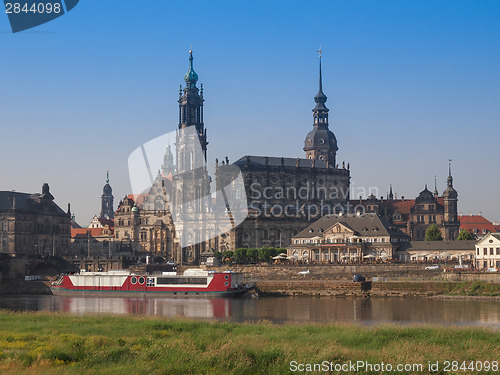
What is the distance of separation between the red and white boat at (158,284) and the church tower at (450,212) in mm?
53370

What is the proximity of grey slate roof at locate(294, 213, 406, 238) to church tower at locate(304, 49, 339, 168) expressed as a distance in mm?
38338

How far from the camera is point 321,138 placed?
518ft

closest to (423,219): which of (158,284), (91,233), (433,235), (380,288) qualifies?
(433,235)

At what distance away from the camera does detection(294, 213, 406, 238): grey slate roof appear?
112 meters

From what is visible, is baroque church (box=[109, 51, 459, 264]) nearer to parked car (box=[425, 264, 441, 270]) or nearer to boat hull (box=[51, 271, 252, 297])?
boat hull (box=[51, 271, 252, 297])

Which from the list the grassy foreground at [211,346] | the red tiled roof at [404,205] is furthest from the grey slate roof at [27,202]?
the grassy foreground at [211,346]

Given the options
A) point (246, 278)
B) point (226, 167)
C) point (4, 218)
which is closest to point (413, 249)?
point (246, 278)

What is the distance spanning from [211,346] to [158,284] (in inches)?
2407

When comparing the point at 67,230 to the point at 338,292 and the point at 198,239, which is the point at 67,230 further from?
the point at 338,292

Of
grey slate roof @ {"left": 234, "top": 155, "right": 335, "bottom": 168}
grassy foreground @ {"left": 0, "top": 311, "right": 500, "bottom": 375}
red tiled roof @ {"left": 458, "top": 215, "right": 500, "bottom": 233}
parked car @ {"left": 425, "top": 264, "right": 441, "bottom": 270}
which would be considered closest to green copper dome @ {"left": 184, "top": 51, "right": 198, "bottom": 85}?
grey slate roof @ {"left": 234, "top": 155, "right": 335, "bottom": 168}

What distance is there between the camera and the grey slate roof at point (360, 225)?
11156 cm

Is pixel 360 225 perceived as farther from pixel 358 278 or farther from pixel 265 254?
pixel 358 278

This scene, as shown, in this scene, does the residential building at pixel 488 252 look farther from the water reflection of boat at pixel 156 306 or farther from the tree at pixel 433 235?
the water reflection of boat at pixel 156 306

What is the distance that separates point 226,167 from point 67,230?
3220 centimetres
